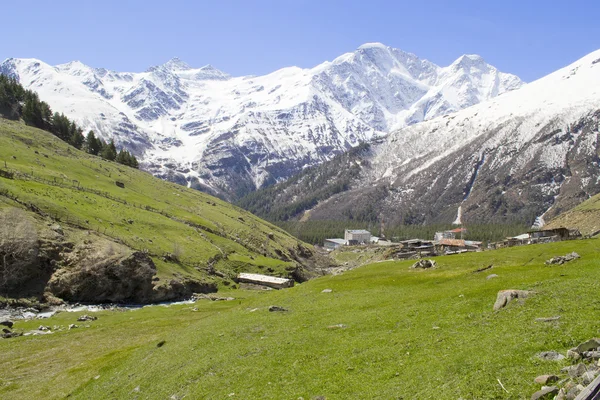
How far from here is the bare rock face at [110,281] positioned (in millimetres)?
79062

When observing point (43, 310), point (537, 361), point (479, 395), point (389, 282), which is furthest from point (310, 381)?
point (43, 310)

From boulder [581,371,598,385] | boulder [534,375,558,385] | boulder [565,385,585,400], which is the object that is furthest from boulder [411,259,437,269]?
boulder [565,385,585,400]

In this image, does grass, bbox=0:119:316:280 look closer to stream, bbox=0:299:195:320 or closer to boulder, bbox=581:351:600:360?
stream, bbox=0:299:195:320

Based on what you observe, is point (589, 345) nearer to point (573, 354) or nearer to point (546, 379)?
point (573, 354)

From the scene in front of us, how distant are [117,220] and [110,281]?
87.7ft

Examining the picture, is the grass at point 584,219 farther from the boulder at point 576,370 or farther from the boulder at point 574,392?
the boulder at point 574,392

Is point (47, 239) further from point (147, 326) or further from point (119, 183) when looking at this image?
point (119, 183)

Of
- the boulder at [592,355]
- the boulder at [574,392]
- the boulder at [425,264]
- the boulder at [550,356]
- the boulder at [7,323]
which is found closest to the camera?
the boulder at [574,392]

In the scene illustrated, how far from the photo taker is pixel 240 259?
12288 centimetres

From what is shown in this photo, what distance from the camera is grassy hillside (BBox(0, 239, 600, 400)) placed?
21.0m

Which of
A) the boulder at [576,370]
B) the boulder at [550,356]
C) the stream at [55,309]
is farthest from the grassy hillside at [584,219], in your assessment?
the boulder at [576,370]

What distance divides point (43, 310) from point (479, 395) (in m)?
73.4

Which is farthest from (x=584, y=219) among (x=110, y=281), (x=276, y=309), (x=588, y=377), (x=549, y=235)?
(x=588, y=377)

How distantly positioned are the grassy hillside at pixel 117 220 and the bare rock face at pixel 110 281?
1793 mm
